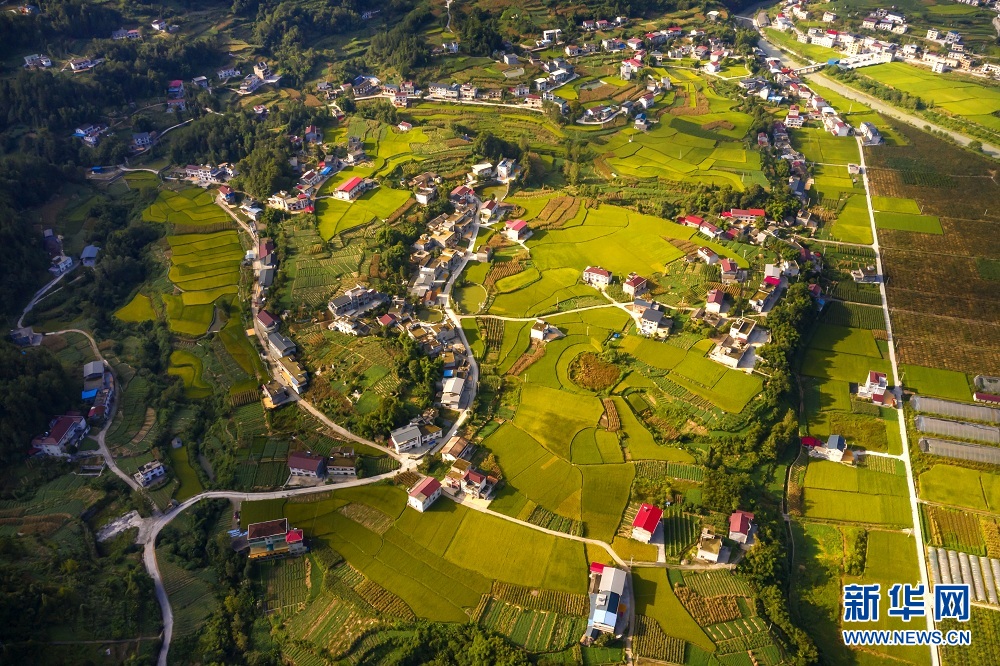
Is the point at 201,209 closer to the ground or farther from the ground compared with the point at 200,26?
closer to the ground

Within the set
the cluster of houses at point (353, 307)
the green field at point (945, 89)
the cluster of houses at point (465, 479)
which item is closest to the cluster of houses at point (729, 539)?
the cluster of houses at point (465, 479)

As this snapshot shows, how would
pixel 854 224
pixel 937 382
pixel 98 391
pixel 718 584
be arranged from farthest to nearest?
1. pixel 854 224
2. pixel 98 391
3. pixel 937 382
4. pixel 718 584

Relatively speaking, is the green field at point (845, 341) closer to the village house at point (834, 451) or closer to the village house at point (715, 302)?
the village house at point (715, 302)

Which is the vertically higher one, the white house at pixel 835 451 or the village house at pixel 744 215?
the village house at pixel 744 215

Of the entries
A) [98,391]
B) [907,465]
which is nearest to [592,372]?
[907,465]

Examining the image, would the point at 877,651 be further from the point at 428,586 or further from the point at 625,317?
the point at 625,317

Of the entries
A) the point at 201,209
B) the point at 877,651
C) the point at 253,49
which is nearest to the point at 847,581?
the point at 877,651

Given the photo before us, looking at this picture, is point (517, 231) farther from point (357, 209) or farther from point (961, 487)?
point (961, 487)
